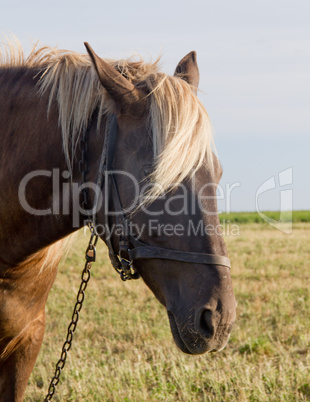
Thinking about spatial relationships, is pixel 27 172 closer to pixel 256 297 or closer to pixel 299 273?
pixel 256 297

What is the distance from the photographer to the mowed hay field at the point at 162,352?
3.84 meters

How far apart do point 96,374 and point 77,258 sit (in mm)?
6778

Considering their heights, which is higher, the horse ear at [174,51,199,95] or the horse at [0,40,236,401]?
the horse ear at [174,51,199,95]

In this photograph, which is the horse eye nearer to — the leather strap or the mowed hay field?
the leather strap

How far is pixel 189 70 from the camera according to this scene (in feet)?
8.89

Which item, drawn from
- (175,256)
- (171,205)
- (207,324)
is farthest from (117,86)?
(207,324)

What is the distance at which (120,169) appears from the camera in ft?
7.39

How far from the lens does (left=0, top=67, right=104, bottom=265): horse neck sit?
247 cm

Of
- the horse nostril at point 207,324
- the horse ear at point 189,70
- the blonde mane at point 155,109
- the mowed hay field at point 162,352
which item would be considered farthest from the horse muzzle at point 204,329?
the mowed hay field at point 162,352

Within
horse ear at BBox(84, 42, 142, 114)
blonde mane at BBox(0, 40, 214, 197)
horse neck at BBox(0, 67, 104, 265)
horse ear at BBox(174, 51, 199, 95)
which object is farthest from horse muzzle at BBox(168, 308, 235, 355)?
horse ear at BBox(174, 51, 199, 95)

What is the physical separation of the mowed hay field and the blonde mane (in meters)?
1.30

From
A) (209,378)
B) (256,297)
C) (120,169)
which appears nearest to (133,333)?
(209,378)

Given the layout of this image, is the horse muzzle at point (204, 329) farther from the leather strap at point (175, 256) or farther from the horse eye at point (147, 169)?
the horse eye at point (147, 169)

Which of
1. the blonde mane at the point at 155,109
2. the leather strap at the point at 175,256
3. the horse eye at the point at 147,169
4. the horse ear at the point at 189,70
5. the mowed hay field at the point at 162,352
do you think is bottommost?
the mowed hay field at the point at 162,352
